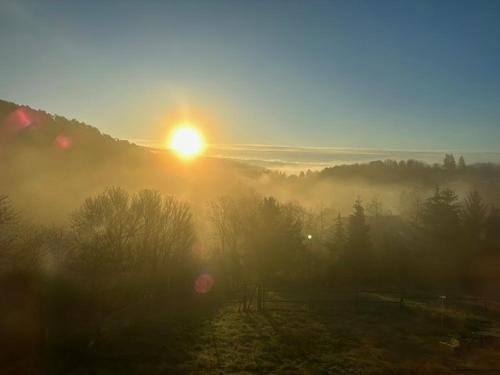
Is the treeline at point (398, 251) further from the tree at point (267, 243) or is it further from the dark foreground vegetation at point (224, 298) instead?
the tree at point (267, 243)

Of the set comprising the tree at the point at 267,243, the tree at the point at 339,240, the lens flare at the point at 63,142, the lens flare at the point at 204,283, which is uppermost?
the lens flare at the point at 63,142

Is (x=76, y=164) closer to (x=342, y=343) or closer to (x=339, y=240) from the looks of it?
(x=339, y=240)

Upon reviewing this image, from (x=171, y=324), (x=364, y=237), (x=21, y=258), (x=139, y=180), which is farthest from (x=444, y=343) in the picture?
(x=139, y=180)

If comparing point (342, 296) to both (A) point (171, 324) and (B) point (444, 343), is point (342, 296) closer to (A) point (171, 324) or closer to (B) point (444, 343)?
(B) point (444, 343)

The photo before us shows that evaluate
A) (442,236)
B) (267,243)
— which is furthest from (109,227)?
(442,236)

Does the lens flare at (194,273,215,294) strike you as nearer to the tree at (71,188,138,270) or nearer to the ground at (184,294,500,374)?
the tree at (71,188,138,270)

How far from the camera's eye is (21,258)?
26156 mm

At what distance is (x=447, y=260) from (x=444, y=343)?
43.3m

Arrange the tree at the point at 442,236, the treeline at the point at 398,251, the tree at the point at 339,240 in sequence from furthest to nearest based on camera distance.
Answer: the tree at the point at 442,236, the tree at the point at 339,240, the treeline at the point at 398,251

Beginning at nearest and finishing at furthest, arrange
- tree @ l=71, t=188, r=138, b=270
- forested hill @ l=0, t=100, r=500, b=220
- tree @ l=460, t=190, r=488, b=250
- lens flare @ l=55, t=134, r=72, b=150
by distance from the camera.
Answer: tree @ l=71, t=188, r=138, b=270
tree @ l=460, t=190, r=488, b=250
forested hill @ l=0, t=100, r=500, b=220
lens flare @ l=55, t=134, r=72, b=150

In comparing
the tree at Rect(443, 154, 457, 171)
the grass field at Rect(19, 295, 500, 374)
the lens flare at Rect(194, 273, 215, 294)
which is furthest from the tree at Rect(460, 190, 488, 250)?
the tree at Rect(443, 154, 457, 171)

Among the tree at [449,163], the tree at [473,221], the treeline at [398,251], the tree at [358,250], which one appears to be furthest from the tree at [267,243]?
the tree at [449,163]

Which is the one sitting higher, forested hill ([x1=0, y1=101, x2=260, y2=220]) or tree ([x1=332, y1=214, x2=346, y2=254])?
forested hill ([x1=0, y1=101, x2=260, y2=220])

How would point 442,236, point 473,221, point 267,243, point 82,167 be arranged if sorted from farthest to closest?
1. point 82,167
2. point 473,221
3. point 442,236
4. point 267,243
